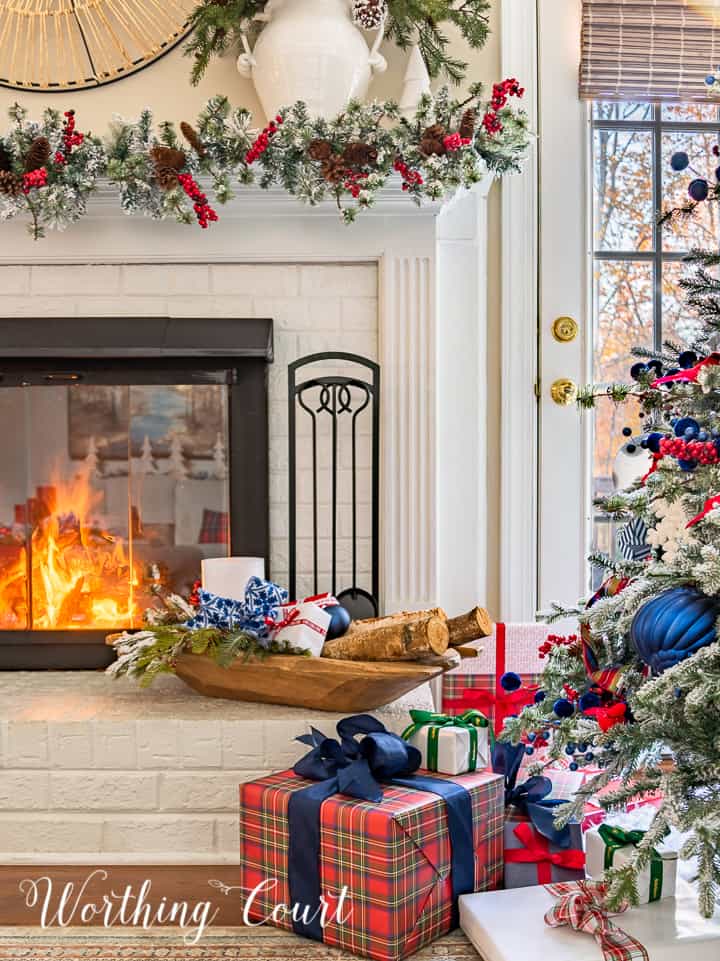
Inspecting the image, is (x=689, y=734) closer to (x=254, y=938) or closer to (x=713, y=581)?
(x=713, y=581)

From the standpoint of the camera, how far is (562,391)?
2.73 m

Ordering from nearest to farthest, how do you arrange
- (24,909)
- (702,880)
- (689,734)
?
(702,880) < (689,734) < (24,909)

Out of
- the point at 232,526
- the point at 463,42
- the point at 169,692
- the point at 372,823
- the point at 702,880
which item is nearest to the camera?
the point at 702,880

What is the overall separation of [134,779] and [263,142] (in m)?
1.40

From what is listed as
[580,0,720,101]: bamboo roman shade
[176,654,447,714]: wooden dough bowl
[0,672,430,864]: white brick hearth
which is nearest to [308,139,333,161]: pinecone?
[580,0,720,101]: bamboo roman shade

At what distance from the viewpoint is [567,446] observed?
8.98 ft

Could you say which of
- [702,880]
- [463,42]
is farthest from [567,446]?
[702,880]

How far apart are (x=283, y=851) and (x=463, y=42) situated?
2.14 metres

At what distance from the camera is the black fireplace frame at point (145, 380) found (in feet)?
8.07

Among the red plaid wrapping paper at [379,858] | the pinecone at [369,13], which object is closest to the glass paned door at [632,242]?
the pinecone at [369,13]

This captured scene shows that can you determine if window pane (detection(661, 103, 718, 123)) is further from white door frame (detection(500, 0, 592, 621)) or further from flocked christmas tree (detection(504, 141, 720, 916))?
flocked christmas tree (detection(504, 141, 720, 916))

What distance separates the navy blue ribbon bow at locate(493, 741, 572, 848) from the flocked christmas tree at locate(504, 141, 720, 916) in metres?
0.11

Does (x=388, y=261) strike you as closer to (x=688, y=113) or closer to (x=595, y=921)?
(x=688, y=113)

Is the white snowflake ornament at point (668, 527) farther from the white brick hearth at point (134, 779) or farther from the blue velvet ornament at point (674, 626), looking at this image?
the white brick hearth at point (134, 779)
